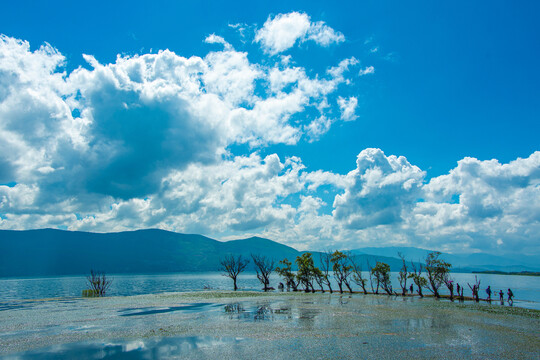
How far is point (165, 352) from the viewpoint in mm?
15664

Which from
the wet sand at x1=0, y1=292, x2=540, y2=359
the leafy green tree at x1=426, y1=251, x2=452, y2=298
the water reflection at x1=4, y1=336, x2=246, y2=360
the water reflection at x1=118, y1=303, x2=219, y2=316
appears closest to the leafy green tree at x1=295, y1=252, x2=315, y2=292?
the leafy green tree at x1=426, y1=251, x2=452, y2=298

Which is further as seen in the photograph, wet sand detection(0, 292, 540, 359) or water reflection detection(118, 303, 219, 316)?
water reflection detection(118, 303, 219, 316)

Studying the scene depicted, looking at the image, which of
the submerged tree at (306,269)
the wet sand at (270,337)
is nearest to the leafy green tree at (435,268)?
the submerged tree at (306,269)

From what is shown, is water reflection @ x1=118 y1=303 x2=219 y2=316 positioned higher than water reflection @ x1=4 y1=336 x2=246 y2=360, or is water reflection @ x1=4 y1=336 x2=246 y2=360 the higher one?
water reflection @ x1=4 y1=336 x2=246 y2=360

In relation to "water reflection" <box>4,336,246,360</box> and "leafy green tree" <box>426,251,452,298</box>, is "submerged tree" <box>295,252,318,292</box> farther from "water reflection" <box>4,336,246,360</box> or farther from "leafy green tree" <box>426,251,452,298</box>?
"water reflection" <box>4,336,246,360</box>

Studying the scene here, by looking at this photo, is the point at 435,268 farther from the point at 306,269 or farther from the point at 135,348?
the point at 135,348

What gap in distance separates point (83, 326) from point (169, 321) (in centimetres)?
594

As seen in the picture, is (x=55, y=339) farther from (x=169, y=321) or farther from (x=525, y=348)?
(x=525, y=348)

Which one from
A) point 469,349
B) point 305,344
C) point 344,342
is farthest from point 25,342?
point 469,349

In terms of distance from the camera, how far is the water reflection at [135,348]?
15.1m

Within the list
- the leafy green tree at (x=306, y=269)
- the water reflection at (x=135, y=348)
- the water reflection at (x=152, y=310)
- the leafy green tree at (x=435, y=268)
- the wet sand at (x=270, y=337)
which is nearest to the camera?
the water reflection at (x=135, y=348)

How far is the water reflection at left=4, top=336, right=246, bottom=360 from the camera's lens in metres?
15.1

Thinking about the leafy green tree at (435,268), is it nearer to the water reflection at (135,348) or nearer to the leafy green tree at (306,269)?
the leafy green tree at (306,269)

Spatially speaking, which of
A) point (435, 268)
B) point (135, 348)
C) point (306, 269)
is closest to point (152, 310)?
point (135, 348)
